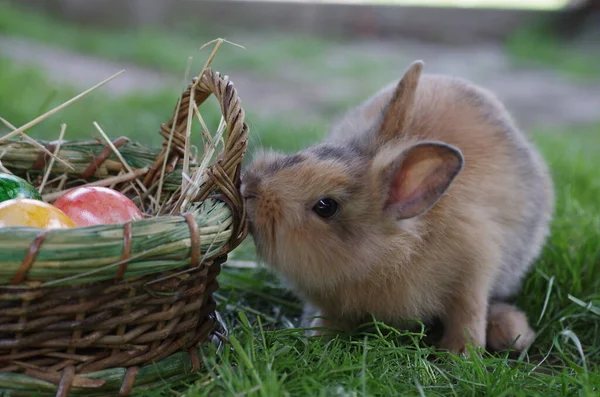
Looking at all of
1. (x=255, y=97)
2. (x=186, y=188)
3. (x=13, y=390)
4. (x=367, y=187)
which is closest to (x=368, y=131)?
(x=367, y=187)

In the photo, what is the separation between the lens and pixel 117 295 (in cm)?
162

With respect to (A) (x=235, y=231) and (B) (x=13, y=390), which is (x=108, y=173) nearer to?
(A) (x=235, y=231)

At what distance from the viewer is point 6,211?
1.72m

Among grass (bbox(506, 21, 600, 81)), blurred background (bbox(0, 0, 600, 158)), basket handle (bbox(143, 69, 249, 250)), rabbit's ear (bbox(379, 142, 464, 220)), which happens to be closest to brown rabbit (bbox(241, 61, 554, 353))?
rabbit's ear (bbox(379, 142, 464, 220))

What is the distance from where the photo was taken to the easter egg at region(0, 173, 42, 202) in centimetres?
195

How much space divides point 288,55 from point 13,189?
20.8 feet

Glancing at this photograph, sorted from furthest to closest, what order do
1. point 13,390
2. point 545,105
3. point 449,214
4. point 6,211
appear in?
point 545,105
point 449,214
point 6,211
point 13,390

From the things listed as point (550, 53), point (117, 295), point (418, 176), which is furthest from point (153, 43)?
point (117, 295)

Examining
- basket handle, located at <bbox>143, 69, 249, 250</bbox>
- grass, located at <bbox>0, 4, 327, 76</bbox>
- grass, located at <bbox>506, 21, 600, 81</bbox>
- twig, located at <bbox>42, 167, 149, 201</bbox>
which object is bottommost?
grass, located at <bbox>0, 4, 327, 76</bbox>

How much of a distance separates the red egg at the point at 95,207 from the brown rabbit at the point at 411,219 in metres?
0.36

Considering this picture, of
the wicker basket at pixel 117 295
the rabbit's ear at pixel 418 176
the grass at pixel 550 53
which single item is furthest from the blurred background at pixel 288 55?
the wicker basket at pixel 117 295

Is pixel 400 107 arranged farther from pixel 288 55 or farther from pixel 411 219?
pixel 288 55

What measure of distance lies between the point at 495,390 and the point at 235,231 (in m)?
0.79

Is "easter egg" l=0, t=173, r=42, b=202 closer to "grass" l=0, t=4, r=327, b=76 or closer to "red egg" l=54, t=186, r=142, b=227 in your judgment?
"red egg" l=54, t=186, r=142, b=227
